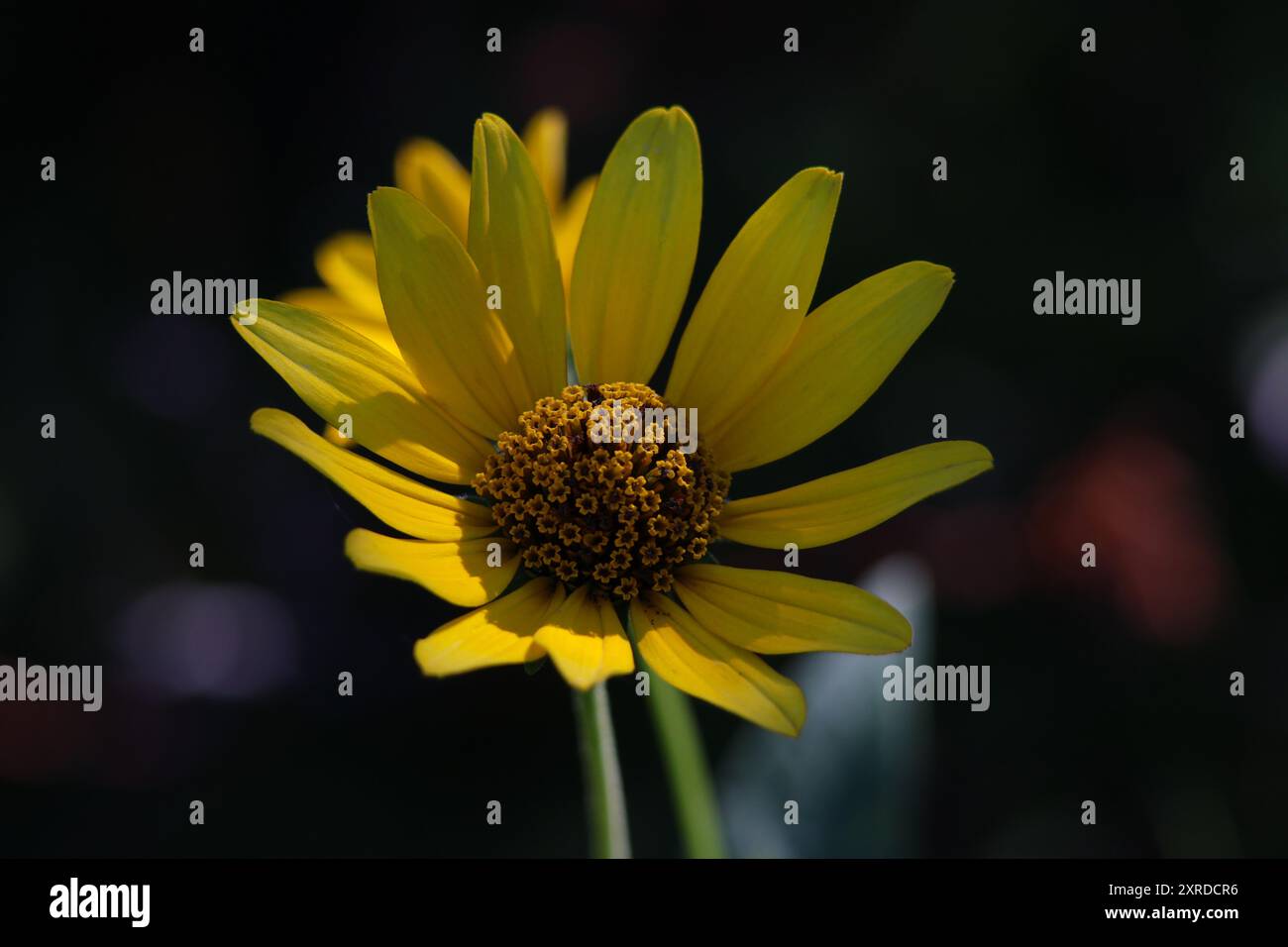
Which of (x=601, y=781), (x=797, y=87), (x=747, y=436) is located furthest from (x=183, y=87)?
(x=601, y=781)

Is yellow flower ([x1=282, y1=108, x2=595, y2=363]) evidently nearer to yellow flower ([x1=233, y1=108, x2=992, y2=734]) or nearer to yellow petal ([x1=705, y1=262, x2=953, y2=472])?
yellow flower ([x1=233, y1=108, x2=992, y2=734])

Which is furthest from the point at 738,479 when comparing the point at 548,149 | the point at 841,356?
the point at 841,356

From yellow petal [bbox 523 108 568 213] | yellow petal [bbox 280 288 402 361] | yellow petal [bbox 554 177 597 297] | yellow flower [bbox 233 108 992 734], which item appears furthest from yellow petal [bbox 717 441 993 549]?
yellow petal [bbox 523 108 568 213]

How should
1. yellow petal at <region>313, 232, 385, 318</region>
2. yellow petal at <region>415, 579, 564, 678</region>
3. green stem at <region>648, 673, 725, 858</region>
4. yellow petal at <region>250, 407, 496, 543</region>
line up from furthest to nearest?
yellow petal at <region>313, 232, 385, 318</region> → green stem at <region>648, 673, 725, 858</region> → yellow petal at <region>250, 407, 496, 543</region> → yellow petal at <region>415, 579, 564, 678</region>

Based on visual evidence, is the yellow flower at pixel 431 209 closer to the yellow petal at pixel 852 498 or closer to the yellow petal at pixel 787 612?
the yellow petal at pixel 852 498

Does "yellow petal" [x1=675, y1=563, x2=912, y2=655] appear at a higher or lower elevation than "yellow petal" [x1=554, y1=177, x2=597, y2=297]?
lower

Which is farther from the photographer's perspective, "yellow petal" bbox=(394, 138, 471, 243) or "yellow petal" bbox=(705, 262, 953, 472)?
"yellow petal" bbox=(394, 138, 471, 243)

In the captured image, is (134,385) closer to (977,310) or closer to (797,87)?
(797,87)

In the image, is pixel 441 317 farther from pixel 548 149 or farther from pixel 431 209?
pixel 548 149
